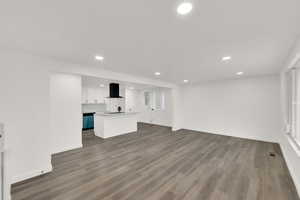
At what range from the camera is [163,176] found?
2.43 meters

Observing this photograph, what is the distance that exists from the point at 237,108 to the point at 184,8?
519 centimetres

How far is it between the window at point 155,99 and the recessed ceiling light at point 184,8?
6.72m

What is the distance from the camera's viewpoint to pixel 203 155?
11.2 feet

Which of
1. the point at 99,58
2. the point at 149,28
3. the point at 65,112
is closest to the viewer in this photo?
the point at 149,28

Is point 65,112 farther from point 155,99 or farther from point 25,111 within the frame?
point 155,99

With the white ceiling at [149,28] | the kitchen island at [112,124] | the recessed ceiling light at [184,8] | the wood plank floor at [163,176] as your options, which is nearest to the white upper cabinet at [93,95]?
the kitchen island at [112,124]

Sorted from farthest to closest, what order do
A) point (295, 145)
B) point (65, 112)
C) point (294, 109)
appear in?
1. point (65, 112)
2. point (294, 109)
3. point (295, 145)

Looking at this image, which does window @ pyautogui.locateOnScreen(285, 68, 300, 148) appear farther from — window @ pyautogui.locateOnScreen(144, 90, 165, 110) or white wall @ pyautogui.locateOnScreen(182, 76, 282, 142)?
window @ pyautogui.locateOnScreen(144, 90, 165, 110)

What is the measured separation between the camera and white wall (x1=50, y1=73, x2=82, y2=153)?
334 cm

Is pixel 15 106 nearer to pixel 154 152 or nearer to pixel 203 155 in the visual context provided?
pixel 154 152

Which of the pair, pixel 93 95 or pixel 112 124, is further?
pixel 93 95

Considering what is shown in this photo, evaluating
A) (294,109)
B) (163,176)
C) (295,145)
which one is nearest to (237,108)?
(294,109)

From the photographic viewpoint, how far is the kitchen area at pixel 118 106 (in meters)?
5.22

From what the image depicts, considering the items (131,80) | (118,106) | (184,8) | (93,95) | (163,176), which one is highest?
(184,8)
